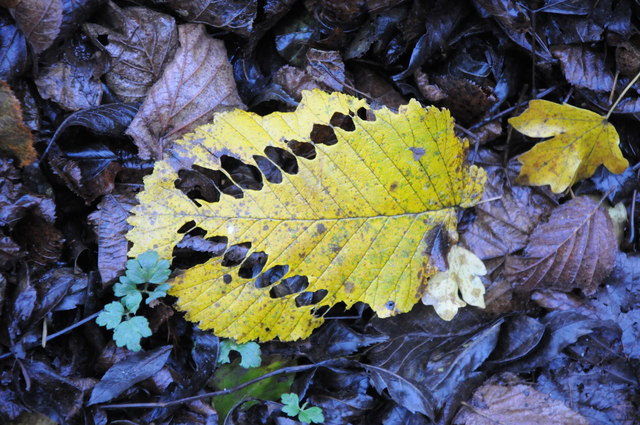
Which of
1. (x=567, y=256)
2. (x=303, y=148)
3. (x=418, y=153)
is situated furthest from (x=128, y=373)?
(x=567, y=256)

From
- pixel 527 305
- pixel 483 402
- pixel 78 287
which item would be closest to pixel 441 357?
pixel 483 402

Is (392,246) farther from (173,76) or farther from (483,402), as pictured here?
(173,76)

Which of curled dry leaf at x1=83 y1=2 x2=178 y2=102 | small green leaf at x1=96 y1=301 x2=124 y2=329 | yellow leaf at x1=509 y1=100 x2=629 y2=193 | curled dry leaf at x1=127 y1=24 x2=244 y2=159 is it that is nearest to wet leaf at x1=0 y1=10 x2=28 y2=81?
curled dry leaf at x1=83 y1=2 x2=178 y2=102

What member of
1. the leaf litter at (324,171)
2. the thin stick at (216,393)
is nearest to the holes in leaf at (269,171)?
the leaf litter at (324,171)

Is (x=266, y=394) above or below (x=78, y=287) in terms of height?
below

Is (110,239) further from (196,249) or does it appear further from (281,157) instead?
(281,157)

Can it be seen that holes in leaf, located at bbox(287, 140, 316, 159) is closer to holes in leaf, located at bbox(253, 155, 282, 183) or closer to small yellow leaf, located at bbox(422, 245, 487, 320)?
holes in leaf, located at bbox(253, 155, 282, 183)
